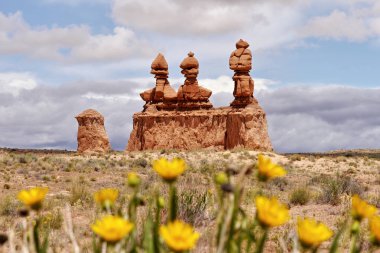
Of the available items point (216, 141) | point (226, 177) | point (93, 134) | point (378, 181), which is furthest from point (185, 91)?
point (226, 177)

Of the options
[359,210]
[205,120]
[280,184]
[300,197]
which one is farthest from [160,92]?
[359,210]

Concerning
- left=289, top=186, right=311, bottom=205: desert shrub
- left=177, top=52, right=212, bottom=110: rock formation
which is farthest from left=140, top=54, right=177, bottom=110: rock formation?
left=289, top=186, right=311, bottom=205: desert shrub

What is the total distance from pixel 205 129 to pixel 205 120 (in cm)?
82

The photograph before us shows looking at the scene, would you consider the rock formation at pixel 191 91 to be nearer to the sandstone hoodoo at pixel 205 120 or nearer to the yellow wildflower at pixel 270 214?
the sandstone hoodoo at pixel 205 120

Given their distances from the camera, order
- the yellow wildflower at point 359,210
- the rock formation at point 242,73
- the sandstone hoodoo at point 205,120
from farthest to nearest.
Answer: the rock formation at point 242,73, the sandstone hoodoo at point 205,120, the yellow wildflower at point 359,210

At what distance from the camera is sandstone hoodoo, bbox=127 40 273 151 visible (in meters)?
41.2

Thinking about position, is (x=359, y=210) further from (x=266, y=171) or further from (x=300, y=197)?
(x=300, y=197)

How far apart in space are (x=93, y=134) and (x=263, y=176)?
4534 centimetres

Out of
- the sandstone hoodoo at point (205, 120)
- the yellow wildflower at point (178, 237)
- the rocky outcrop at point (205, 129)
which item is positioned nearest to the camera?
the yellow wildflower at point (178, 237)

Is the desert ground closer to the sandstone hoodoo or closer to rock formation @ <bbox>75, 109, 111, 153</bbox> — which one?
the sandstone hoodoo

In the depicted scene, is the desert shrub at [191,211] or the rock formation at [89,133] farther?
the rock formation at [89,133]

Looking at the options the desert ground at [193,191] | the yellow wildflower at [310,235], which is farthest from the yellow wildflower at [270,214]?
the desert ground at [193,191]

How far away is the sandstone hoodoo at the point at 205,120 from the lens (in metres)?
41.2

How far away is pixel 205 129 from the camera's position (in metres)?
43.3
